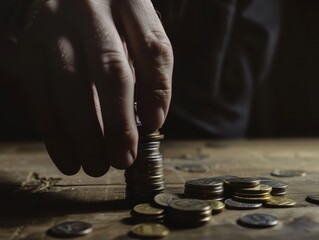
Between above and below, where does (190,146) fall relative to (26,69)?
below

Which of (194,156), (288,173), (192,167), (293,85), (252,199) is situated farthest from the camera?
(293,85)

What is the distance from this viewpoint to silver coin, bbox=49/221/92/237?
0.87 m

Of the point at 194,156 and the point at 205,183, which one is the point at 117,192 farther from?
the point at 194,156

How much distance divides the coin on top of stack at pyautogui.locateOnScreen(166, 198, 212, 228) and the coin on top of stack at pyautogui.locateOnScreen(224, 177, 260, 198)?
6.8 inches

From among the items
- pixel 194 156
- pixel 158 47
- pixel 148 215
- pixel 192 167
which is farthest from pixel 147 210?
pixel 194 156

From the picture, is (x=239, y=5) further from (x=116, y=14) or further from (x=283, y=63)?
(x=116, y=14)

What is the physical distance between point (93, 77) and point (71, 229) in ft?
1.02

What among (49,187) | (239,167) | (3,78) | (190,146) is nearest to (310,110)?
(190,146)

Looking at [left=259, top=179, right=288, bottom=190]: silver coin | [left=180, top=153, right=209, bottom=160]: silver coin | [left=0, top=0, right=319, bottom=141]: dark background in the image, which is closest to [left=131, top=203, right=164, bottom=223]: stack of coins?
[left=259, top=179, right=288, bottom=190]: silver coin

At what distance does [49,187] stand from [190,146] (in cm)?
94

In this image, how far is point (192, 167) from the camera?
154cm

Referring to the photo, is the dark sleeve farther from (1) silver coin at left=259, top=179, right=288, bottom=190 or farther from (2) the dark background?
(1) silver coin at left=259, top=179, right=288, bottom=190

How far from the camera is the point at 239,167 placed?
1570 millimetres

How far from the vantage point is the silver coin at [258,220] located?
3.02ft
